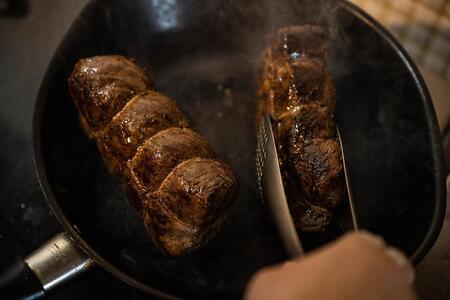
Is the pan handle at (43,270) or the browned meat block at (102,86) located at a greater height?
the browned meat block at (102,86)

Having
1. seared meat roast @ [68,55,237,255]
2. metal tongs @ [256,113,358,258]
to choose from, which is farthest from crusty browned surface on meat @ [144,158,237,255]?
metal tongs @ [256,113,358,258]

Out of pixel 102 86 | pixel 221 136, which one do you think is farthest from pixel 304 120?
pixel 102 86

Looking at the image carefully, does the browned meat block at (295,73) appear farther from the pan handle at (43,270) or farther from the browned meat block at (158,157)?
the pan handle at (43,270)

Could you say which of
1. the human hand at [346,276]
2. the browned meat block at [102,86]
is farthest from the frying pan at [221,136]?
the human hand at [346,276]

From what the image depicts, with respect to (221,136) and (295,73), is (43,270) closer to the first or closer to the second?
(221,136)

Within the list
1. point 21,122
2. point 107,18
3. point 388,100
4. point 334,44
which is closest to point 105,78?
point 107,18

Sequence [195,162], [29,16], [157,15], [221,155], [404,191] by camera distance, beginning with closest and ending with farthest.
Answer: [195,162] < [404,191] < [221,155] < [157,15] < [29,16]

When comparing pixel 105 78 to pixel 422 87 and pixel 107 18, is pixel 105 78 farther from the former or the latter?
pixel 422 87
